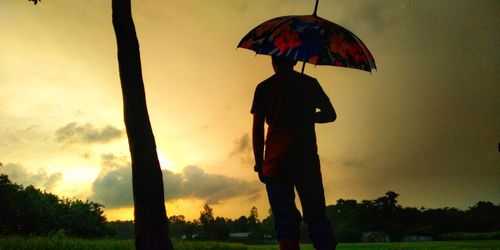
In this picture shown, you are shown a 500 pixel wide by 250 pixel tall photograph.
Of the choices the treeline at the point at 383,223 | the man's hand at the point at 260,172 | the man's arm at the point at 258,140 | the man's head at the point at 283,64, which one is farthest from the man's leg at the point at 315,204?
the treeline at the point at 383,223

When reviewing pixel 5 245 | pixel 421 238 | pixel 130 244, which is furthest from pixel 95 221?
pixel 421 238

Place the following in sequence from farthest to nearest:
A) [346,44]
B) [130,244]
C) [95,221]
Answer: [95,221]
[130,244]
[346,44]

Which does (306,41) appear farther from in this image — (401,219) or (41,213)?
(401,219)

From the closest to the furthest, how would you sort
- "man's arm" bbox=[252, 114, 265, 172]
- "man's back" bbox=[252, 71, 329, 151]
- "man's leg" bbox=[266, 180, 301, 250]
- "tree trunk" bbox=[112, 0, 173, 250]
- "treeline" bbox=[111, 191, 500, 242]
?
"man's leg" bbox=[266, 180, 301, 250]
"man's back" bbox=[252, 71, 329, 151]
"man's arm" bbox=[252, 114, 265, 172]
"tree trunk" bbox=[112, 0, 173, 250]
"treeline" bbox=[111, 191, 500, 242]

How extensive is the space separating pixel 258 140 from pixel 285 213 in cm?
93

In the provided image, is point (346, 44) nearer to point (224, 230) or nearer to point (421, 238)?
point (421, 238)

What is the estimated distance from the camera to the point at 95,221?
7238 cm

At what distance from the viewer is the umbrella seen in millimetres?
5840

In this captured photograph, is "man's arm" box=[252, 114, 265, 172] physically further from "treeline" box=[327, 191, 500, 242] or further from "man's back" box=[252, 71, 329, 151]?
"treeline" box=[327, 191, 500, 242]

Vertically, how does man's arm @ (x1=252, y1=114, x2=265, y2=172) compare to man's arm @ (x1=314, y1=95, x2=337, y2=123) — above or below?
below

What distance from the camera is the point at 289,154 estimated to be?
17.9ft

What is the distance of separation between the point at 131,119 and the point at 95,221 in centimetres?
6672

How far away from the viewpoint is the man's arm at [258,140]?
5.75 meters

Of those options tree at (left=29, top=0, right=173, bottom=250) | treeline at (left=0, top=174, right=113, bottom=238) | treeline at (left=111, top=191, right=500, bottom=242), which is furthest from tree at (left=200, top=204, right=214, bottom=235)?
tree at (left=29, top=0, right=173, bottom=250)
